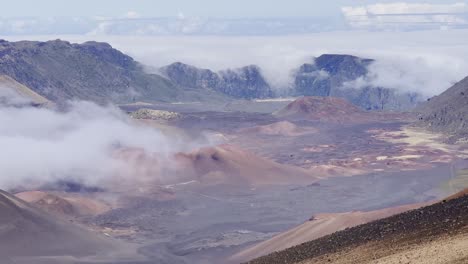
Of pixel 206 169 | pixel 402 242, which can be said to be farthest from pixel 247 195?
pixel 402 242

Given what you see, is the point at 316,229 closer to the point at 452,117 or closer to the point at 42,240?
the point at 42,240

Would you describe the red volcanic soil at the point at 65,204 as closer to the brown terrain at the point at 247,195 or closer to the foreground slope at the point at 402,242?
the brown terrain at the point at 247,195

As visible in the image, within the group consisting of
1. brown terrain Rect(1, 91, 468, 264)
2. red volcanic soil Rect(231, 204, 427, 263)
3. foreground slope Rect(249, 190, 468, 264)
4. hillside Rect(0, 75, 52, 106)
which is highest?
hillside Rect(0, 75, 52, 106)

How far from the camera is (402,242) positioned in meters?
36.1

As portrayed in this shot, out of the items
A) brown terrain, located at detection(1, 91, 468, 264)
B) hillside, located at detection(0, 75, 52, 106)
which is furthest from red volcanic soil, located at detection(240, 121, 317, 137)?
hillside, located at detection(0, 75, 52, 106)

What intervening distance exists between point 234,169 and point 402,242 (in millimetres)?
81835

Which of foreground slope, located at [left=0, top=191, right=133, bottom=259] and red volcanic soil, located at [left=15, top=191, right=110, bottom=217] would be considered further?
red volcanic soil, located at [left=15, top=191, right=110, bottom=217]

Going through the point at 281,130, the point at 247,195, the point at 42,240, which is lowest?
the point at 247,195

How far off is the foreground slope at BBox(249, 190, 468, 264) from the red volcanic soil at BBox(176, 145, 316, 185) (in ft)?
224

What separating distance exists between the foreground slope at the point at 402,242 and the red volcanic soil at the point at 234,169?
224ft

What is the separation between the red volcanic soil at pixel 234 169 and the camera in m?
115

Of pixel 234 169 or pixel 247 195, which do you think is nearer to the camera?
pixel 247 195

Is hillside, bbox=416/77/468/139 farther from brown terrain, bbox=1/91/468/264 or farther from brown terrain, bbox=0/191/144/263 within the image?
brown terrain, bbox=0/191/144/263

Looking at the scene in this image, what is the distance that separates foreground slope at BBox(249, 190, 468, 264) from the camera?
31.3 metres
